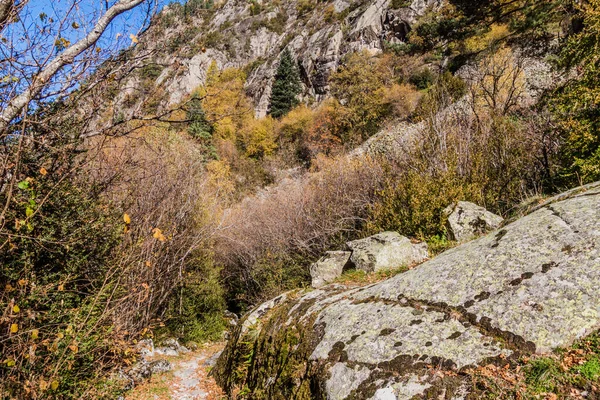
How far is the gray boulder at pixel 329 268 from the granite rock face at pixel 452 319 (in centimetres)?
181

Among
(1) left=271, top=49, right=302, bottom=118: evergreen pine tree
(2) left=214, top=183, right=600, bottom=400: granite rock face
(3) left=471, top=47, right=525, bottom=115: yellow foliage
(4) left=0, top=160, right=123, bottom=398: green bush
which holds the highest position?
(1) left=271, top=49, right=302, bottom=118: evergreen pine tree

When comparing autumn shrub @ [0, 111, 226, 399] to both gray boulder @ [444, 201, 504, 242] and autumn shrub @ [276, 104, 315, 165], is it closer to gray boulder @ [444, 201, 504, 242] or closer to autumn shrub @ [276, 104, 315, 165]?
gray boulder @ [444, 201, 504, 242]

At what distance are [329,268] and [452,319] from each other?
11.7 ft

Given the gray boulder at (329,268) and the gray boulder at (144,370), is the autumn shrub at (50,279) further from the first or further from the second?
the gray boulder at (329,268)

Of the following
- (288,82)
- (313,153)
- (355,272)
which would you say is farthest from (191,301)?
(288,82)

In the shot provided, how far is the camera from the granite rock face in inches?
98.7

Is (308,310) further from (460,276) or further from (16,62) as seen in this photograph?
(16,62)

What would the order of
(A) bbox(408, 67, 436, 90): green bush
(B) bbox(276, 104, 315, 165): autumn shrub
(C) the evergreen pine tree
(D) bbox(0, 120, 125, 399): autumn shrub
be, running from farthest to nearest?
(C) the evergreen pine tree
(B) bbox(276, 104, 315, 165): autumn shrub
(A) bbox(408, 67, 436, 90): green bush
(D) bbox(0, 120, 125, 399): autumn shrub

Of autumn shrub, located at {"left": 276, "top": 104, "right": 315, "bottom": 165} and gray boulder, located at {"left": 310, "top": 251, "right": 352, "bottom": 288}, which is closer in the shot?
gray boulder, located at {"left": 310, "top": 251, "right": 352, "bottom": 288}

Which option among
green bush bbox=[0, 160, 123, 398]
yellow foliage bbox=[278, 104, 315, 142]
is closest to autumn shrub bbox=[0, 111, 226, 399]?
green bush bbox=[0, 160, 123, 398]

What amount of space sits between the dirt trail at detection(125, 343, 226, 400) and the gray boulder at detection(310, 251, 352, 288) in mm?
2387

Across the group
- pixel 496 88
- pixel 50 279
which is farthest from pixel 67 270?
pixel 496 88

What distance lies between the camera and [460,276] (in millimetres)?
3361

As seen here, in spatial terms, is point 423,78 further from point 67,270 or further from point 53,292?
point 53,292
